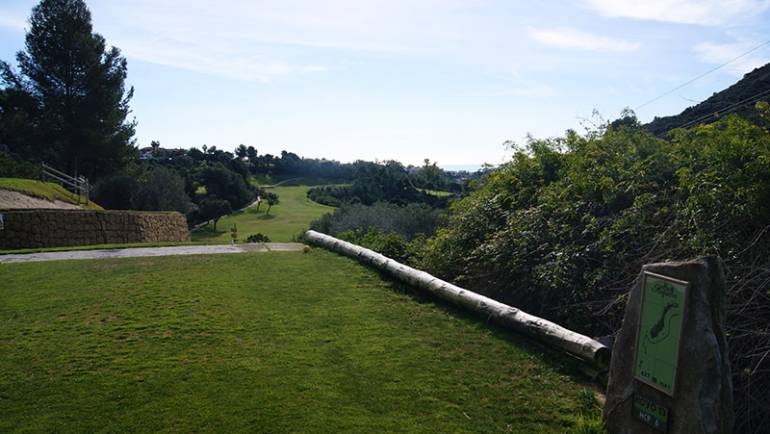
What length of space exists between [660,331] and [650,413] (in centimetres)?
52

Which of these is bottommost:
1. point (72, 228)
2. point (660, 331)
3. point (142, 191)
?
point (72, 228)

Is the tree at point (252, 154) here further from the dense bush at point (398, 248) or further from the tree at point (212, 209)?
the dense bush at point (398, 248)

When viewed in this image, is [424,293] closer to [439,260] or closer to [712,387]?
[439,260]

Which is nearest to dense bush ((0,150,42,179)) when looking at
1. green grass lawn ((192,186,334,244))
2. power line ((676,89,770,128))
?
green grass lawn ((192,186,334,244))

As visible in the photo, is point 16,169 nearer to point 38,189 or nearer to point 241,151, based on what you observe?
point 38,189

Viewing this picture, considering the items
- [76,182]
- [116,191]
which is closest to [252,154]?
[116,191]

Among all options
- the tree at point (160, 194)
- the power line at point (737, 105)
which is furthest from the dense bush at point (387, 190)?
the power line at point (737, 105)

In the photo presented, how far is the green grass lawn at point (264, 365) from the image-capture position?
3.94 meters

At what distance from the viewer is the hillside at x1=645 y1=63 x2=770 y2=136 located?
8883 mm

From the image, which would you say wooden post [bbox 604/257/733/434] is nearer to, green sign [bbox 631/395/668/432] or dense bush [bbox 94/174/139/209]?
green sign [bbox 631/395/668/432]

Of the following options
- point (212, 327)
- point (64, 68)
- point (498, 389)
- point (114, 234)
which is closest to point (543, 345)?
point (498, 389)

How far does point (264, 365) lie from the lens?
4855mm

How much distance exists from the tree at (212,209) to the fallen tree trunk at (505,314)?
119ft

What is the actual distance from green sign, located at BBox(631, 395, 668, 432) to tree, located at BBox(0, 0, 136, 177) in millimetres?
29530
